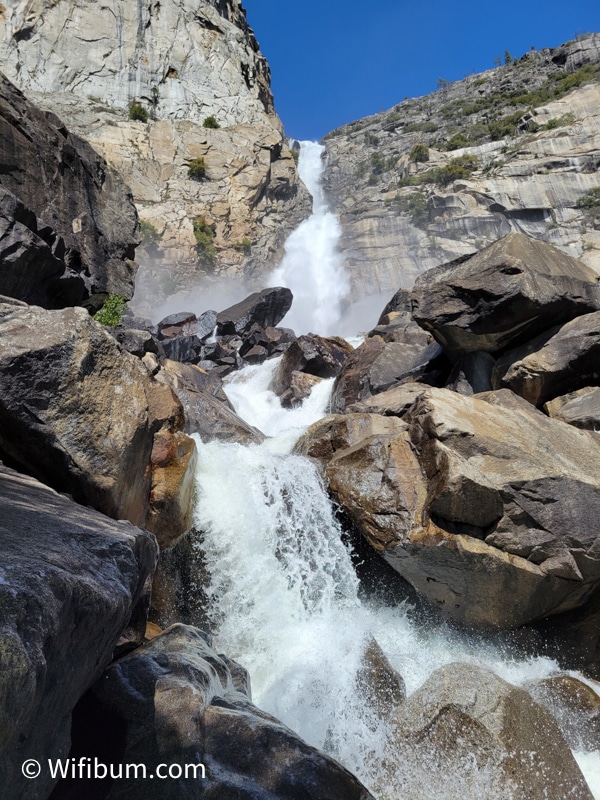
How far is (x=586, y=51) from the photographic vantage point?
195ft

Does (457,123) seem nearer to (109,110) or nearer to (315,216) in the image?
(315,216)

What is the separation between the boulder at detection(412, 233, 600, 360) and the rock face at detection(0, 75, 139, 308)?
8544 millimetres

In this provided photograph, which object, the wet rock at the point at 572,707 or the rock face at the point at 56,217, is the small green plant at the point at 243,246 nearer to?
the rock face at the point at 56,217

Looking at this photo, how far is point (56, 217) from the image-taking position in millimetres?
14227

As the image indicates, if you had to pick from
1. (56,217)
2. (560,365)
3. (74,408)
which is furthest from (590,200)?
(74,408)

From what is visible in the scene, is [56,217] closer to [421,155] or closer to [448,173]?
[448,173]

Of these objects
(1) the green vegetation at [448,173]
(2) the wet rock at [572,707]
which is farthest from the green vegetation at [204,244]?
(2) the wet rock at [572,707]

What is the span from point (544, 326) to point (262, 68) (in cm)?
5091

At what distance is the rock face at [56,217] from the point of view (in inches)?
410

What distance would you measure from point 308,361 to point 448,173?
38.3 m

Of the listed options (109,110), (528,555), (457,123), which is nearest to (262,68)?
(109,110)

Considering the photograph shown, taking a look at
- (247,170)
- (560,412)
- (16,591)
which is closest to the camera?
(16,591)

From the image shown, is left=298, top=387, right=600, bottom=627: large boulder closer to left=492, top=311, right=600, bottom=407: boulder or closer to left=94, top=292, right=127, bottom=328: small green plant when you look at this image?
left=492, top=311, right=600, bottom=407: boulder

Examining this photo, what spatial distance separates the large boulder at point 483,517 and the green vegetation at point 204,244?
33.9 metres
